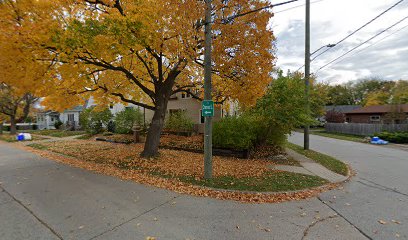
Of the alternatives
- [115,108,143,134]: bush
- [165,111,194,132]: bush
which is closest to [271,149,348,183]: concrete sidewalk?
[165,111,194,132]: bush

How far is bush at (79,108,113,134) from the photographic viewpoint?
64.1ft

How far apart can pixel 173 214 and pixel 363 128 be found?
96.2ft

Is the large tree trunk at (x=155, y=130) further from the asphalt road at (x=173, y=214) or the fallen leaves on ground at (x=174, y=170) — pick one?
the asphalt road at (x=173, y=214)

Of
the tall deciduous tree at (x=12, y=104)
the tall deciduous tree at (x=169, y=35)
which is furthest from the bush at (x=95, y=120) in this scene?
the tall deciduous tree at (x=169, y=35)

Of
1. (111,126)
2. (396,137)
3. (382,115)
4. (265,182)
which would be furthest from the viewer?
(382,115)

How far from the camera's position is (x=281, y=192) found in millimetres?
5422

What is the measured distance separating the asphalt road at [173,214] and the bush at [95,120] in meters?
13.9

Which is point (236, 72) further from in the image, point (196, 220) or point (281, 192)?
point (196, 220)

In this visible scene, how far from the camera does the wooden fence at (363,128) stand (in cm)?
2139

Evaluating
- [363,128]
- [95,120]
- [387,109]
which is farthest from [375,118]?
[95,120]

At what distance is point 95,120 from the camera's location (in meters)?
19.8

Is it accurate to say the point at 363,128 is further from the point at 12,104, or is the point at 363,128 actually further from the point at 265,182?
the point at 12,104

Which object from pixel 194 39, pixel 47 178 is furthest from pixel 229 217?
pixel 47 178

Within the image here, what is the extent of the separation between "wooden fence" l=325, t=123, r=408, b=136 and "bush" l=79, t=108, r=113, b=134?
97.7 ft
